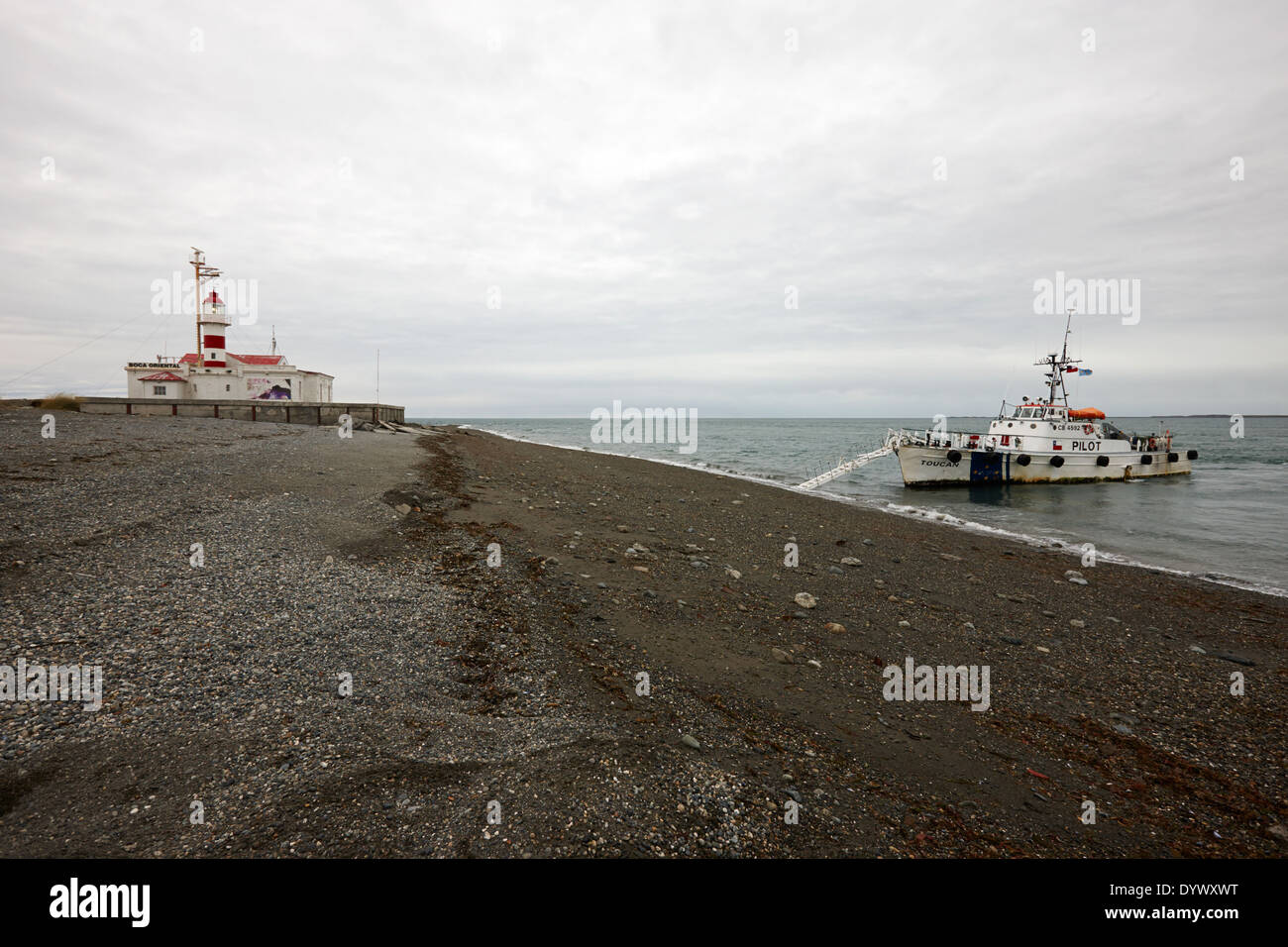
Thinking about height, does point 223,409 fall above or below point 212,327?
below

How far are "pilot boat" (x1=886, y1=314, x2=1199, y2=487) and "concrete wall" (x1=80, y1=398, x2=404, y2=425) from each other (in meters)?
38.8

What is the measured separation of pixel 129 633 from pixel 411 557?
4098 millimetres

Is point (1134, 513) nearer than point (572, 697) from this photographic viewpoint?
No

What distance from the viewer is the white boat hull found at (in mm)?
34125

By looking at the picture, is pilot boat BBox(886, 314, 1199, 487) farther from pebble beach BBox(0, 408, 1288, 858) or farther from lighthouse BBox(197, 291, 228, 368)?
lighthouse BBox(197, 291, 228, 368)

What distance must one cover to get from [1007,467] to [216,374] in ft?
194

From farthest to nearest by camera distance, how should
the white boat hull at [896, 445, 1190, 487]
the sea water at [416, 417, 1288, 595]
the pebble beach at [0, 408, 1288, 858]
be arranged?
the white boat hull at [896, 445, 1190, 487] → the sea water at [416, 417, 1288, 595] → the pebble beach at [0, 408, 1288, 858]

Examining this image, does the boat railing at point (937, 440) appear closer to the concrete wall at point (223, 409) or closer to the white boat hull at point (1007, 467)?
the white boat hull at point (1007, 467)

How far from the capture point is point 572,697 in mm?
5840

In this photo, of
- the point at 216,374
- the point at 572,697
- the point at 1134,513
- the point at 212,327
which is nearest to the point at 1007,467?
→ the point at 1134,513

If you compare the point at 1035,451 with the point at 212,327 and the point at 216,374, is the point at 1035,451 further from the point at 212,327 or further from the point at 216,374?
the point at 212,327

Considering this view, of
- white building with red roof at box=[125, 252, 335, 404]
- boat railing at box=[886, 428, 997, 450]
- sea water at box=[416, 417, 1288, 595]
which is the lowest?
sea water at box=[416, 417, 1288, 595]

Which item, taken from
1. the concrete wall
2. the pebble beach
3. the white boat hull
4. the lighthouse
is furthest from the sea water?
the lighthouse
